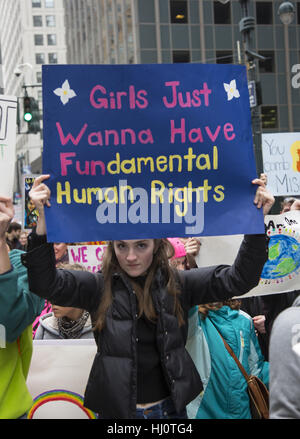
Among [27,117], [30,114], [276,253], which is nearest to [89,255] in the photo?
[276,253]

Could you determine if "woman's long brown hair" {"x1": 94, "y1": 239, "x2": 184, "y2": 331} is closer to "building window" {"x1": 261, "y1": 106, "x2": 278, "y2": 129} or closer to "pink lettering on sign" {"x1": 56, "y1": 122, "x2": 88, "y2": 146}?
"pink lettering on sign" {"x1": 56, "y1": 122, "x2": 88, "y2": 146}

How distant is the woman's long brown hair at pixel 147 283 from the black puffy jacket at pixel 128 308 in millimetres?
28

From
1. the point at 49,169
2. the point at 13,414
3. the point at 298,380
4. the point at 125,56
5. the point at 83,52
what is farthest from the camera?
the point at 83,52

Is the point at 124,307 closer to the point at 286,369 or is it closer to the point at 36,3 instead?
the point at 286,369

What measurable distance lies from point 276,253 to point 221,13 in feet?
85.2

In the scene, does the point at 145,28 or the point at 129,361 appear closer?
the point at 129,361

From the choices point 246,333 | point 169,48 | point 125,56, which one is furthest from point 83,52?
point 246,333

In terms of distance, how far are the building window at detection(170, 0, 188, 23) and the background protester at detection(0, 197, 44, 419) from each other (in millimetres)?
27112

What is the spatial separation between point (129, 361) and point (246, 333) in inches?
46.7

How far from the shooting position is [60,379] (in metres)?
2.88

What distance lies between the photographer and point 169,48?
1067 inches

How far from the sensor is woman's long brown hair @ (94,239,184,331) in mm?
2402

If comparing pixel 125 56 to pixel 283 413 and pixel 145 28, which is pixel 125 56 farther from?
pixel 283 413

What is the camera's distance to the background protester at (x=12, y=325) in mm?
2184
